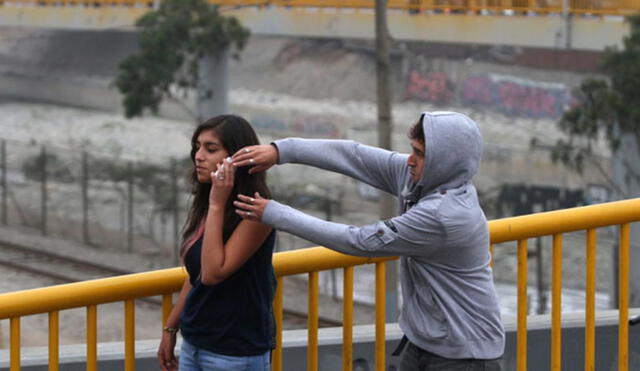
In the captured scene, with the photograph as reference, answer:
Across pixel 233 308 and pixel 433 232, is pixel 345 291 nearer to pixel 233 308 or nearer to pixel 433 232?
pixel 233 308

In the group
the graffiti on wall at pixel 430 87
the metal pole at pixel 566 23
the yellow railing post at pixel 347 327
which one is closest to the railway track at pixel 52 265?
the metal pole at pixel 566 23

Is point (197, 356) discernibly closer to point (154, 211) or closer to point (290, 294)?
point (290, 294)

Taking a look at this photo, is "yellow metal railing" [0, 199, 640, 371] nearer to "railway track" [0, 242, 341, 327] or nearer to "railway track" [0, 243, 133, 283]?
"railway track" [0, 242, 341, 327]

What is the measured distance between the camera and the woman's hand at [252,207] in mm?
2943

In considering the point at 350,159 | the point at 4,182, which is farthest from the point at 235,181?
the point at 4,182

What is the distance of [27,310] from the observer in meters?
3.33

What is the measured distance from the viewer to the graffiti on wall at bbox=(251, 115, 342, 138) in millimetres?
39906

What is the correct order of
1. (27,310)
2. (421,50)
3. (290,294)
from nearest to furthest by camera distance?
(27,310), (290,294), (421,50)

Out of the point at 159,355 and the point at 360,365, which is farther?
the point at 360,365

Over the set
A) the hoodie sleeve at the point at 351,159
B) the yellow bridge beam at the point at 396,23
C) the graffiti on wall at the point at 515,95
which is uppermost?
the hoodie sleeve at the point at 351,159

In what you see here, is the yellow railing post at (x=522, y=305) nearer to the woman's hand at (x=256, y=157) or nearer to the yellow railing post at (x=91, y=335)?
the woman's hand at (x=256, y=157)

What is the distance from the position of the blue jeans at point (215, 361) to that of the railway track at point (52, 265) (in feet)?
59.4

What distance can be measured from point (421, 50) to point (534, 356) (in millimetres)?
35004

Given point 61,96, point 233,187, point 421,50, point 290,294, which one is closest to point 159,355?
point 233,187
